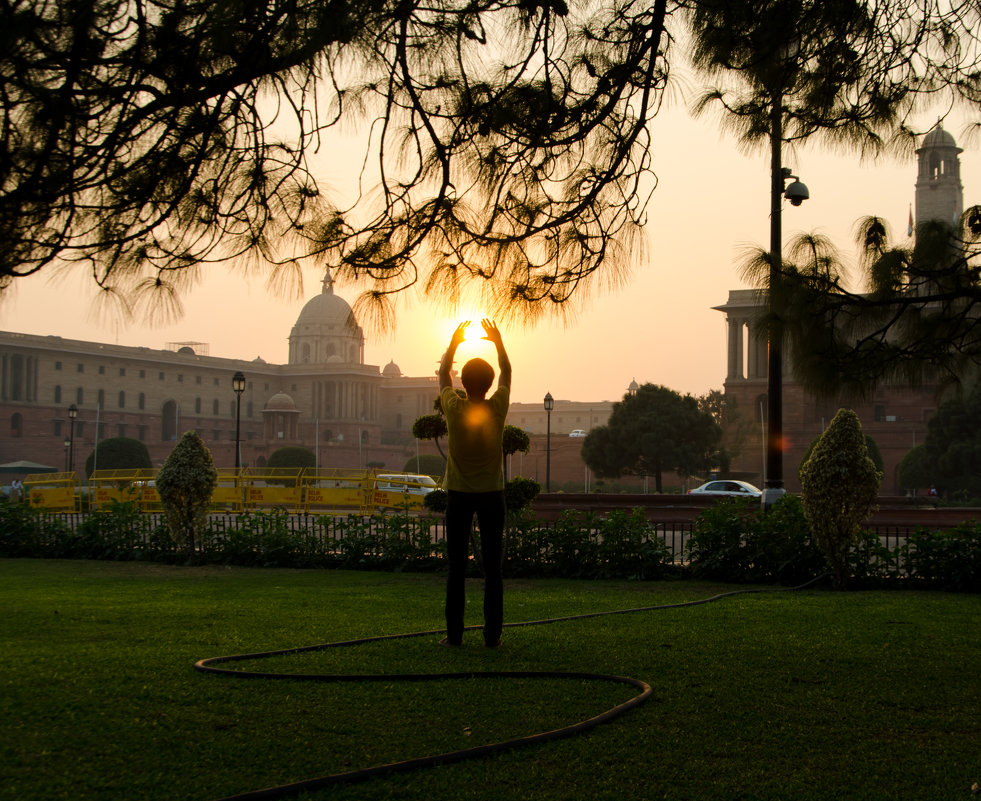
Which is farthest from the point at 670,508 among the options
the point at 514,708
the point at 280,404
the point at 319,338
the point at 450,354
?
the point at 319,338

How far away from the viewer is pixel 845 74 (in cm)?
579

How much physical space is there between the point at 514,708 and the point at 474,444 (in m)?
1.31

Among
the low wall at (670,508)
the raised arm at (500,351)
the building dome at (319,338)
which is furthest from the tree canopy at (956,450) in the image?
the building dome at (319,338)

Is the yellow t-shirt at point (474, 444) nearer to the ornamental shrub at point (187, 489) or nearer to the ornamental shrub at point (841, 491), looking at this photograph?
the ornamental shrub at point (841, 491)

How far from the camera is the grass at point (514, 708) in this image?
3104mm

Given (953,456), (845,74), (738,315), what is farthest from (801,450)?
(845,74)

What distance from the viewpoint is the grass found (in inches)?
122

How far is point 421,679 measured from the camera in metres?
4.36

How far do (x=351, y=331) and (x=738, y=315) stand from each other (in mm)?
62755

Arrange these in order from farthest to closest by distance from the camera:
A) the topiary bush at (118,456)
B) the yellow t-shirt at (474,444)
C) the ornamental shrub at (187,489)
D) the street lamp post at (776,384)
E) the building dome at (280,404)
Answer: the building dome at (280,404), the topiary bush at (118,456), the ornamental shrub at (187,489), the street lamp post at (776,384), the yellow t-shirt at (474,444)

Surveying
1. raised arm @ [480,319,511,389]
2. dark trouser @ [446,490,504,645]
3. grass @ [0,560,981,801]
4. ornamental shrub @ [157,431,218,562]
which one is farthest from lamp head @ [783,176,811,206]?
dark trouser @ [446,490,504,645]

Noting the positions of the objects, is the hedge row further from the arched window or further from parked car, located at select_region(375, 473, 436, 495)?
the arched window

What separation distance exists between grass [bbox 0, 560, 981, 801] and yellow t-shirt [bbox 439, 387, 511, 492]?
2.57 ft

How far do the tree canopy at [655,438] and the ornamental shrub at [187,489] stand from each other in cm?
3803
